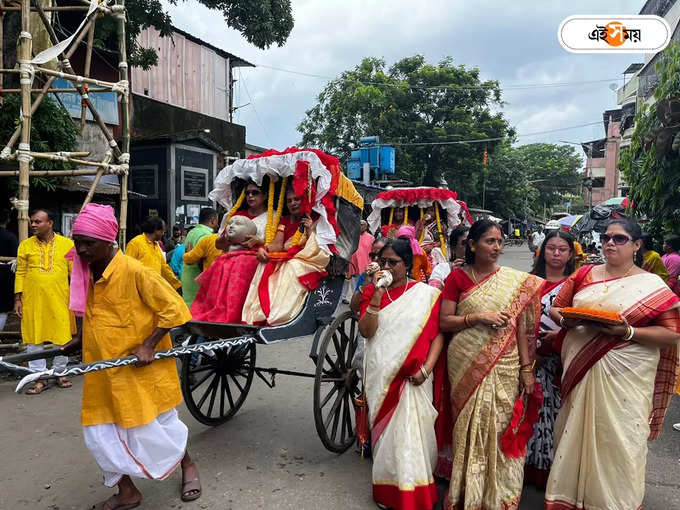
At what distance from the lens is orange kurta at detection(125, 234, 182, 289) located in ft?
19.5

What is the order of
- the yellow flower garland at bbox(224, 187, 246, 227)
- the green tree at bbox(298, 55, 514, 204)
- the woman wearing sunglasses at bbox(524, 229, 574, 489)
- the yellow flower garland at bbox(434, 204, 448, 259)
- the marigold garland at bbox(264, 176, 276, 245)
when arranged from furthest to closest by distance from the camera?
the green tree at bbox(298, 55, 514, 204) < the yellow flower garland at bbox(434, 204, 448, 259) < the yellow flower garland at bbox(224, 187, 246, 227) < the marigold garland at bbox(264, 176, 276, 245) < the woman wearing sunglasses at bbox(524, 229, 574, 489)

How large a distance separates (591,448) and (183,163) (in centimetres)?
1145

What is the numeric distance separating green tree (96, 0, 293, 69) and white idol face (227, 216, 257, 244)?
7302mm

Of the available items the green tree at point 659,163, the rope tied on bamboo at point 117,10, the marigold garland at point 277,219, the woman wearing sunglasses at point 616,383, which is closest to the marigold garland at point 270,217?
the marigold garland at point 277,219

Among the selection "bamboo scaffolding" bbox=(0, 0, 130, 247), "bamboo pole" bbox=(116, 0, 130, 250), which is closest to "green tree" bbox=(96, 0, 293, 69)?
"bamboo scaffolding" bbox=(0, 0, 130, 247)

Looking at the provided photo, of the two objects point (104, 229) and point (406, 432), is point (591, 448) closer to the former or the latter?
point (406, 432)

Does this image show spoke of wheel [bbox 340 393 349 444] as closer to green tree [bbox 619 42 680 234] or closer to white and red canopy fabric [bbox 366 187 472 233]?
green tree [bbox 619 42 680 234]

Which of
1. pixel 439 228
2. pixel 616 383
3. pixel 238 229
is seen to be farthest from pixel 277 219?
pixel 439 228

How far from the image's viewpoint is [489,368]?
3049 mm

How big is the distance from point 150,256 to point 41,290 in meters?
1.15

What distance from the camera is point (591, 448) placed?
9.66 ft

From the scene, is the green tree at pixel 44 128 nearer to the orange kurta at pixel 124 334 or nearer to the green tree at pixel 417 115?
the orange kurta at pixel 124 334

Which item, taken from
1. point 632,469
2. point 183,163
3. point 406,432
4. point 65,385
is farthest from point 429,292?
point 183,163

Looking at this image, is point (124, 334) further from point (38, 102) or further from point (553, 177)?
point (553, 177)
